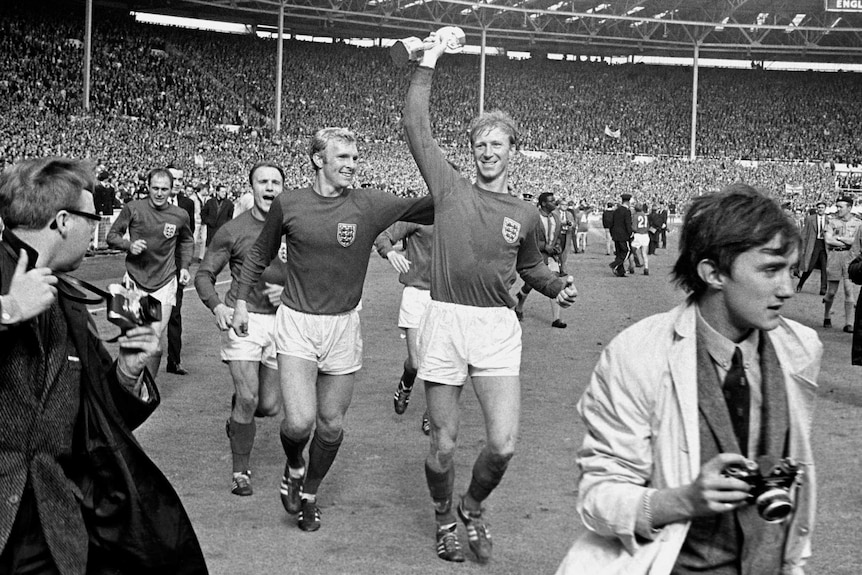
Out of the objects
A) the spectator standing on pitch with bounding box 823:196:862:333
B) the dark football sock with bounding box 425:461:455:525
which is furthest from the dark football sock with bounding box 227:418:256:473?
the spectator standing on pitch with bounding box 823:196:862:333

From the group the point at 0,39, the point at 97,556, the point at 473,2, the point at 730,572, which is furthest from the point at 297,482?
the point at 473,2

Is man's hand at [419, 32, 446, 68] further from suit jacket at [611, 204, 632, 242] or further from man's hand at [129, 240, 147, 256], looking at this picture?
suit jacket at [611, 204, 632, 242]

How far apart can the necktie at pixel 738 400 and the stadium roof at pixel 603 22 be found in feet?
177

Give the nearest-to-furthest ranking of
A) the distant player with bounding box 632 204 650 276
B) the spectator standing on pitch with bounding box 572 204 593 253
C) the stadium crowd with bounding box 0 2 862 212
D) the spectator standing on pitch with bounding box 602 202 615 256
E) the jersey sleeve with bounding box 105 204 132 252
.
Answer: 1. the jersey sleeve with bounding box 105 204 132 252
2. the distant player with bounding box 632 204 650 276
3. the spectator standing on pitch with bounding box 602 202 615 256
4. the spectator standing on pitch with bounding box 572 204 593 253
5. the stadium crowd with bounding box 0 2 862 212

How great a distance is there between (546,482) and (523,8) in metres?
55.8

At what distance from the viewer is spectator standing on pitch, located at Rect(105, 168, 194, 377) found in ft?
33.1

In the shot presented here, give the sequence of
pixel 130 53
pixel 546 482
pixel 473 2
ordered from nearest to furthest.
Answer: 1. pixel 546 482
2. pixel 130 53
3. pixel 473 2

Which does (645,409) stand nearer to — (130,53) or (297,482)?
(297,482)

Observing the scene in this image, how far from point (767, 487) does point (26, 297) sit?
1.77m

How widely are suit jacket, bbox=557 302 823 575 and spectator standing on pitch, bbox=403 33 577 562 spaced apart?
2.92 m

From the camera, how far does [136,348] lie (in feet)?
10.6

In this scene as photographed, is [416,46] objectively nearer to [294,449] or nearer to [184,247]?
[294,449]

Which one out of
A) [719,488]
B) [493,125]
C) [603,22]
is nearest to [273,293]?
[493,125]

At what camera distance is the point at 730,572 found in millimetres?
2672
